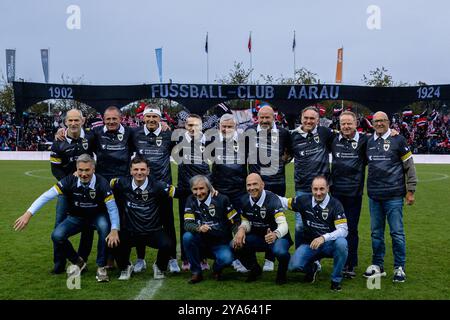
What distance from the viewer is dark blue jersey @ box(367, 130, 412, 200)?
5434 mm

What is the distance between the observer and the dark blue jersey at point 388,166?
543 centimetres

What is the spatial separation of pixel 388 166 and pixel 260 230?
1511 mm

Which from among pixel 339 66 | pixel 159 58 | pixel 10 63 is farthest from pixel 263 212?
pixel 10 63

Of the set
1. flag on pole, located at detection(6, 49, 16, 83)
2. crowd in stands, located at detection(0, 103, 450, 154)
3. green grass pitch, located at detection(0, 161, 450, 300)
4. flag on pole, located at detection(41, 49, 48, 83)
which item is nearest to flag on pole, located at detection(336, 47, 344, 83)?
crowd in stands, located at detection(0, 103, 450, 154)

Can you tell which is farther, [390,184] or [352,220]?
[352,220]

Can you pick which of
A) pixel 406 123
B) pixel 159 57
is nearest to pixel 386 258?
pixel 406 123

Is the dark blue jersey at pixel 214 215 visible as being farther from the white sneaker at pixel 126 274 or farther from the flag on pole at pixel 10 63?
the flag on pole at pixel 10 63

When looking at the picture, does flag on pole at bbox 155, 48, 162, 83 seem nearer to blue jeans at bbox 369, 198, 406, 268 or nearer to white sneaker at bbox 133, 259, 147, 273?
white sneaker at bbox 133, 259, 147, 273

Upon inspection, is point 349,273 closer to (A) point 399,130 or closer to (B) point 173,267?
(B) point 173,267

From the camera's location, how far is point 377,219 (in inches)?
218

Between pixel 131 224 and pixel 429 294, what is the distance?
10.2ft

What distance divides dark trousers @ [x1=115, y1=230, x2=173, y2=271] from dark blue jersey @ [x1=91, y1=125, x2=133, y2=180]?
76 centimetres

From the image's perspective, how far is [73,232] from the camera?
5719mm

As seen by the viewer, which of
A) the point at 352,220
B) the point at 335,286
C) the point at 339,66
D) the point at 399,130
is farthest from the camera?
the point at 339,66
